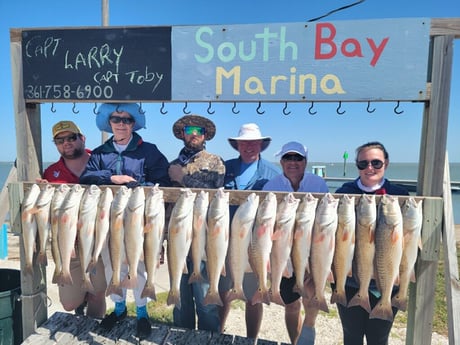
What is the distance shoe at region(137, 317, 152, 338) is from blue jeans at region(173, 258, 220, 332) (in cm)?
48

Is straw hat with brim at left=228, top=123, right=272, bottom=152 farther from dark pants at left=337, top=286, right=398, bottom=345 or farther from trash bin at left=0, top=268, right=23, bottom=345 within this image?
trash bin at left=0, top=268, right=23, bottom=345

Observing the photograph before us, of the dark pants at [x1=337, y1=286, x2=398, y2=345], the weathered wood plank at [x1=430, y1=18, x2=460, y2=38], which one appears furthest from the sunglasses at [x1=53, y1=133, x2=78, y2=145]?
the weathered wood plank at [x1=430, y1=18, x2=460, y2=38]

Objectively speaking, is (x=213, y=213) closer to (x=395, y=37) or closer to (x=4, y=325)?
(x=395, y=37)

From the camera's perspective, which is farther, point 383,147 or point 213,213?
point 383,147

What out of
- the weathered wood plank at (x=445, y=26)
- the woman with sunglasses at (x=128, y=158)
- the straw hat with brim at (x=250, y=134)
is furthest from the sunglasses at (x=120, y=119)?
the weathered wood plank at (x=445, y=26)

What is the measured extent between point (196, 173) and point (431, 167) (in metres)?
1.86

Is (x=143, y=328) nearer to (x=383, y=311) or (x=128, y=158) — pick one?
(x=128, y=158)

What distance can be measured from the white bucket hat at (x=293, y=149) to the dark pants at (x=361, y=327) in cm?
116

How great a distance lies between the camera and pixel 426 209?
220cm

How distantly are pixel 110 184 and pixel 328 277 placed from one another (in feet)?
6.04

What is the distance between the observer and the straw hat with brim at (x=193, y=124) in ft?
10.6

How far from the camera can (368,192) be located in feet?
8.23

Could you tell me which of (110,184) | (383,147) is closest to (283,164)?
(383,147)

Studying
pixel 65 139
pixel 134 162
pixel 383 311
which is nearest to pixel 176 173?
pixel 134 162
